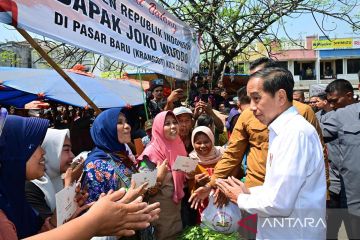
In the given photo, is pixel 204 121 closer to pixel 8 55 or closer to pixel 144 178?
pixel 144 178

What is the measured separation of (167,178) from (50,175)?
108 cm

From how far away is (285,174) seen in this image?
5.45ft

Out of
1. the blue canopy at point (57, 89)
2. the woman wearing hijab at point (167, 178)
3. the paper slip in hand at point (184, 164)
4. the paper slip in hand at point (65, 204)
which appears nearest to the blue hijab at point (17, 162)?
the paper slip in hand at point (65, 204)

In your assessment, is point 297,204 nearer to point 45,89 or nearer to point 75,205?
point 75,205

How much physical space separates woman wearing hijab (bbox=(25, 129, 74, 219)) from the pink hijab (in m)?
0.85

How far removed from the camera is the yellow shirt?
2.54 meters

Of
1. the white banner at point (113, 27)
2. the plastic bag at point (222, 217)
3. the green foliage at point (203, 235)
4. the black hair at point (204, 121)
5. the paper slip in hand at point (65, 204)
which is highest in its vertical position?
the white banner at point (113, 27)

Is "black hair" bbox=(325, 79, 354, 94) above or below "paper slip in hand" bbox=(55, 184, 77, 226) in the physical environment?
above

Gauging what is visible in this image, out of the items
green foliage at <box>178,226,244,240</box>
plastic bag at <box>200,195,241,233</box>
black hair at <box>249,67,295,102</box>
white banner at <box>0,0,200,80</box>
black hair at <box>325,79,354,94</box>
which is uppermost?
white banner at <box>0,0,200,80</box>

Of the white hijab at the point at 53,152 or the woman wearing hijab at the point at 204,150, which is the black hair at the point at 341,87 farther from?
the white hijab at the point at 53,152

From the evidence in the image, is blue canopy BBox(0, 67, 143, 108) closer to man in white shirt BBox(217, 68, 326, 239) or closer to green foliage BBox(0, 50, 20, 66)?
man in white shirt BBox(217, 68, 326, 239)

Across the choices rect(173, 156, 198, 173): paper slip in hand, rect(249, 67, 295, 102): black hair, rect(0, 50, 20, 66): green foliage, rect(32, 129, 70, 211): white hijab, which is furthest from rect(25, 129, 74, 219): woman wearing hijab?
rect(0, 50, 20, 66): green foliage

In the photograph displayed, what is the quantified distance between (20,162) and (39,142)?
0.16 meters

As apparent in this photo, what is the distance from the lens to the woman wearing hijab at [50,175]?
2125mm
